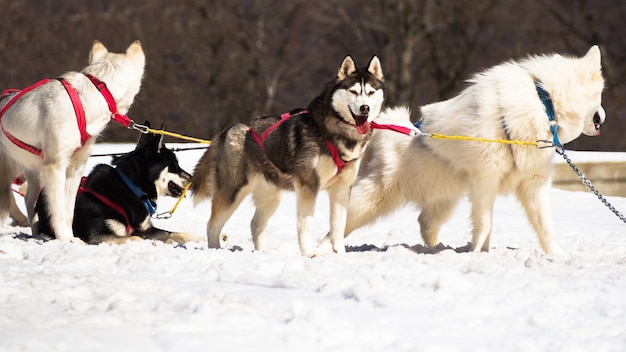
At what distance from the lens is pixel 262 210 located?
22.3ft

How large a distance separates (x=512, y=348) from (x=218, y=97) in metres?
23.7

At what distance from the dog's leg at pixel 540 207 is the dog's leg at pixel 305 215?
5.19 feet

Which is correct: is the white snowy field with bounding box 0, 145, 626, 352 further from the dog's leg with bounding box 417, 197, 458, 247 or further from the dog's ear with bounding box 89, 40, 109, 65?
the dog's ear with bounding box 89, 40, 109, 65

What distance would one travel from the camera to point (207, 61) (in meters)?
26.5

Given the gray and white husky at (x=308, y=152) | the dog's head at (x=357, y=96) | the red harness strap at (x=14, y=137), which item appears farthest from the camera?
the red harness strap at (x=14, y=137)

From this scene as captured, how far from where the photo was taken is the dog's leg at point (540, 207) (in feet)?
21.0

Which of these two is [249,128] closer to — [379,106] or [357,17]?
[379,106]

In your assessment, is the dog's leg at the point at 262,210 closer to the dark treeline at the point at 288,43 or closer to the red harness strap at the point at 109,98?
the red harness strap at the point at 109,98

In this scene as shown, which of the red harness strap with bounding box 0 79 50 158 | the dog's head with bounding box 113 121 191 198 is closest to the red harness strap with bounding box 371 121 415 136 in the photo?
the dog's head with bounding box 113 121 191 198

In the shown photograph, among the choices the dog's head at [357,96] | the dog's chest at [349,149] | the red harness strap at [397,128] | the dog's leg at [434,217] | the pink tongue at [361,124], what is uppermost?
the dog's head at [357,96]

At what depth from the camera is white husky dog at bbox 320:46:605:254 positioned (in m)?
6.21

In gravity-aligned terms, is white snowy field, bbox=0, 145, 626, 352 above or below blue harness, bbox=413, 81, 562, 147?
below

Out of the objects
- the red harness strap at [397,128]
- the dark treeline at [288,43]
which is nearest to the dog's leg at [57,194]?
the red harness strap at [397,128]

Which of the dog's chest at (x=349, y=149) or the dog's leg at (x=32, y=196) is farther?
the dog's leg at (x=32, y=196)
